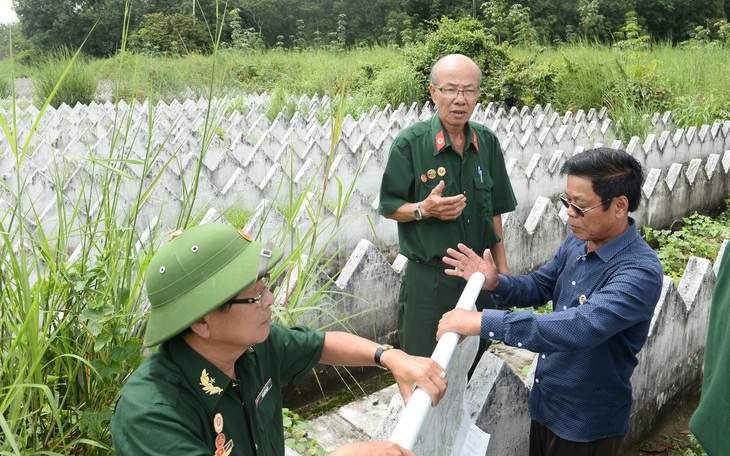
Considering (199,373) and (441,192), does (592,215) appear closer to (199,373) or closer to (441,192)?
(441,192)

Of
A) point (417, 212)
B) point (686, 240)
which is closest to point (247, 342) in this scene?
point (417, 212)

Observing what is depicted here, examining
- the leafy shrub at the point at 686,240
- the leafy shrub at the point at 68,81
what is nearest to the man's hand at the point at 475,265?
the leafy shrub at the point at 686,240

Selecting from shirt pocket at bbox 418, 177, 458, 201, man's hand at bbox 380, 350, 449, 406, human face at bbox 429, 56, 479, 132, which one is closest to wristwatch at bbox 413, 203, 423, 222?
shirt pocket at bbox 418, 177, 458, 201

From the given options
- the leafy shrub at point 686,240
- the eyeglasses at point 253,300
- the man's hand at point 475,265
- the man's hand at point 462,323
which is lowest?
the leafy shrub at point 686,240

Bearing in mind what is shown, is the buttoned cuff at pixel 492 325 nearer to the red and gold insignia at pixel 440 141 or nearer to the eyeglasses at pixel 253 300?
the eyeglasses at pixel 253 300

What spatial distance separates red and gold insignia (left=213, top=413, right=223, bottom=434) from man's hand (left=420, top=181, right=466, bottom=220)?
1.43 metres

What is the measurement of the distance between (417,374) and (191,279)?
0.61 m

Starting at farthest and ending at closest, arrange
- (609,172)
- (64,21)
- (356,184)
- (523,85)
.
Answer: (64,21) < (523,85) < (356,184) < (609,172)

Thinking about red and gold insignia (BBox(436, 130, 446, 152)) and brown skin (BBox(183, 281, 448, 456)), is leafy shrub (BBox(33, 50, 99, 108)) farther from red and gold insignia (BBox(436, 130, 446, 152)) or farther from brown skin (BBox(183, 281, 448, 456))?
brown skin (BBox(183, 281, 448, 456))

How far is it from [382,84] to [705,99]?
5.28 m

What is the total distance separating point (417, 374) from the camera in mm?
1538

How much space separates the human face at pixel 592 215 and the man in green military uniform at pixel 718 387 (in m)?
0.42

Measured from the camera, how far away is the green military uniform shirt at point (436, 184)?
2.77m

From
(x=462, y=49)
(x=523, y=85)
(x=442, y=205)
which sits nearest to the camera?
(x=442, y=205)
